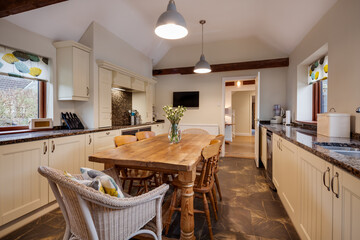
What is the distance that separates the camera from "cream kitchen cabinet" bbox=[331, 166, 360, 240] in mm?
824

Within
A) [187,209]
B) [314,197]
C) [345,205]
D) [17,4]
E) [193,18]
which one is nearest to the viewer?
[345,205]

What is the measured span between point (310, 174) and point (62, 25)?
372 cm

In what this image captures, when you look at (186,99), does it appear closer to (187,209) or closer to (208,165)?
(208,165)

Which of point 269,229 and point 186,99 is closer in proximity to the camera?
point 269,229

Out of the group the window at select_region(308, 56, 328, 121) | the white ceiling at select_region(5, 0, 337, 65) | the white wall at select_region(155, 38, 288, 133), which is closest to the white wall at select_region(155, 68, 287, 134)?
the white wall at select_region(155, 38, 288, 133)

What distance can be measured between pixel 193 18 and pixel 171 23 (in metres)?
2.41

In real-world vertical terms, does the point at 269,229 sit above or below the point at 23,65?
below

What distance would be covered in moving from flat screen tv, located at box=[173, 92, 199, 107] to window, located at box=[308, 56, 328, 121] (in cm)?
272

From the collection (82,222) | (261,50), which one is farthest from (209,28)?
(82,222)

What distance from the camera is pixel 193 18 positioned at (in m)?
3.87

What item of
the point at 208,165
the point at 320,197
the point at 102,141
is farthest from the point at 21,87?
the point at 320,197

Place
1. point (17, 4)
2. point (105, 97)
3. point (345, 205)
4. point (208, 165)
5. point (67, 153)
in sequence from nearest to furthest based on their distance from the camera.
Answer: point (345, 205), point (208, 165), point (17, 4), point (67, 153), point (105, 97)

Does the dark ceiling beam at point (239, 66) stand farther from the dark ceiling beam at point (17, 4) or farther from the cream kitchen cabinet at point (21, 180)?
the cream kitchen cabinet at point (21, 180)

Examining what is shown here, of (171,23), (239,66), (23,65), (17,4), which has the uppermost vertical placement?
(239,66)
